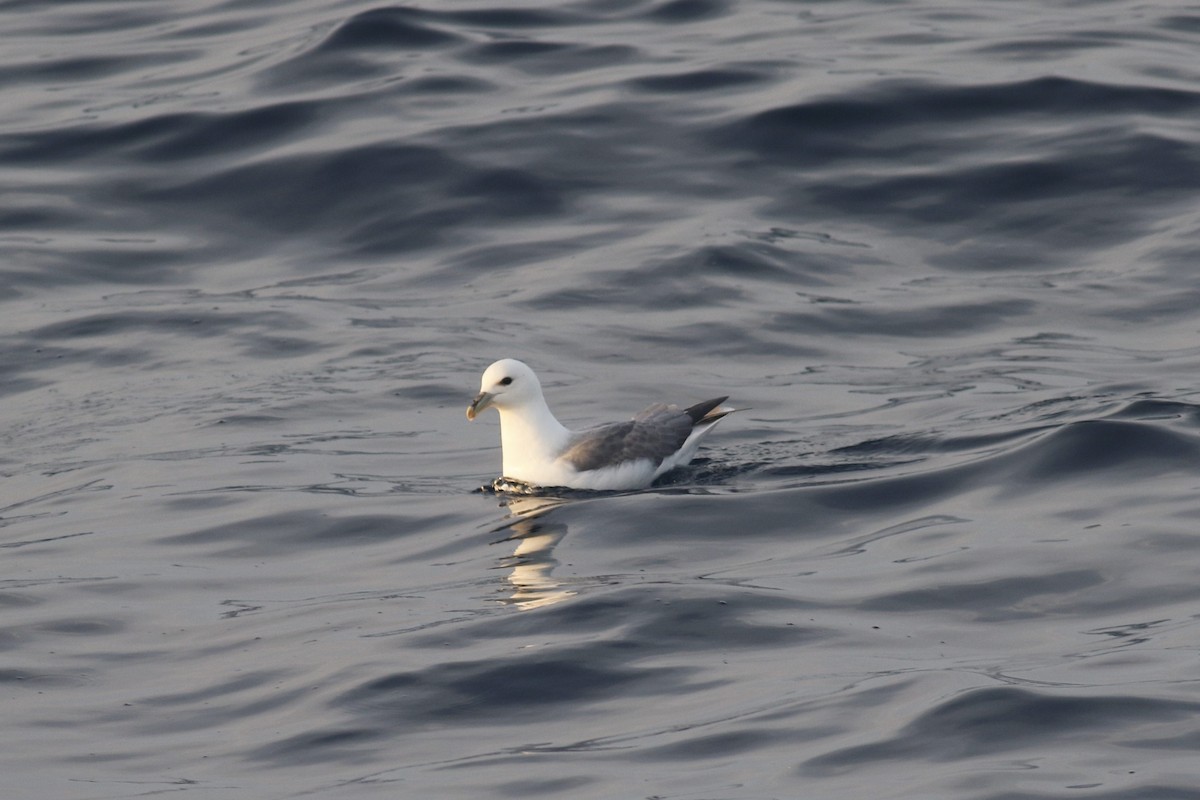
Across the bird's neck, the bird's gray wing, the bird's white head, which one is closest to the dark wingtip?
the bird's gray wing

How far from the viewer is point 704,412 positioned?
12.4m

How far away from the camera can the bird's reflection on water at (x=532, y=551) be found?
9.53 meters

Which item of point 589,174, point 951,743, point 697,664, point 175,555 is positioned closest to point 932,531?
point 697,664

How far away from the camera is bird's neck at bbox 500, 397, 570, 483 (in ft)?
39.2

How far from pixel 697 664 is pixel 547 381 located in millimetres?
6306

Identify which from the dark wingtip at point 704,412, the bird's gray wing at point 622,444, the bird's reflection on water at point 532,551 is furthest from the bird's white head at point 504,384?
the dark wingtip at point 704,412

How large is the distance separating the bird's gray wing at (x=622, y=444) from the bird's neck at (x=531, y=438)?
0.11 metres

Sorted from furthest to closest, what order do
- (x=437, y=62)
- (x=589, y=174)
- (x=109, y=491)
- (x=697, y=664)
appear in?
(x=437, y=62)
(x=589, y=174)
(x=109, y=491)
(x=697, y=664)

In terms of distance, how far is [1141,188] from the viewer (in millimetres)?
17406

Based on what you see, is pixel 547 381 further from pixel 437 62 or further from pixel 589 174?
pixel 437 62

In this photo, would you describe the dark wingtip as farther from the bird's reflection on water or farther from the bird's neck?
the bird's reflection on water

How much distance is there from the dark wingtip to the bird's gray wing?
0.95 feet

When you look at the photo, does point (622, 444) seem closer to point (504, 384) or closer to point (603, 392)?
point (504, 384)

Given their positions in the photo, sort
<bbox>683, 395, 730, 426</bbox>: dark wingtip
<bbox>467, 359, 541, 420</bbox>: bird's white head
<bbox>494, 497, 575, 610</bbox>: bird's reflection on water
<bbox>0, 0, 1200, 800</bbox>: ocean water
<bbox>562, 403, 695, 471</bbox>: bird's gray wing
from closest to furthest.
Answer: <bbox>0, 0, 1200, 800</bbox>: ocean water, <bbox>494, 497, 575, 610</bbox>: bird's reflection on water, <bbox>467, 359, 541, 420</bbox>: bird's white head, <bbox>562, 403, 695, 471</bbox>: bird's gray wing, <bbox>683, 395, 730, 426</bbox>: dark wingtip
